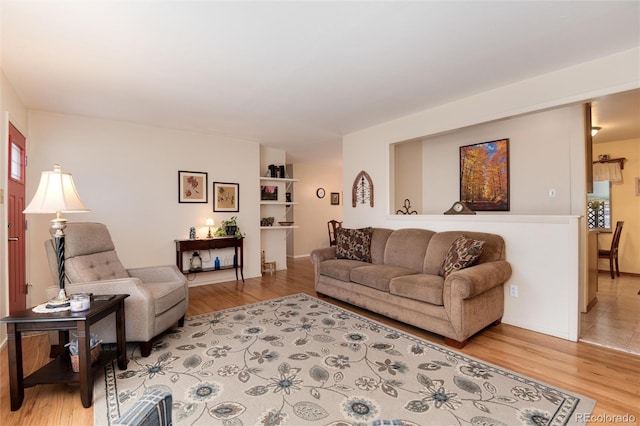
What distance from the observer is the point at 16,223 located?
314 centimetres

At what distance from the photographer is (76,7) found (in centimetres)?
190

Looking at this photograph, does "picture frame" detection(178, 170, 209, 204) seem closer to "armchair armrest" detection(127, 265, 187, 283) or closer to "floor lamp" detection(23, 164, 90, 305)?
"armchair armrest" detection(127, 265, 187, 283)

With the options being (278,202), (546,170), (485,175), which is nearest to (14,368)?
(278,202)

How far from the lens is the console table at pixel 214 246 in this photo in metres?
4.56

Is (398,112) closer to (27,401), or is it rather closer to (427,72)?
(427,72)

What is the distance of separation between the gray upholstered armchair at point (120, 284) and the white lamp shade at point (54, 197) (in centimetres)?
51

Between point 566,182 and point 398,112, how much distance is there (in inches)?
86.3

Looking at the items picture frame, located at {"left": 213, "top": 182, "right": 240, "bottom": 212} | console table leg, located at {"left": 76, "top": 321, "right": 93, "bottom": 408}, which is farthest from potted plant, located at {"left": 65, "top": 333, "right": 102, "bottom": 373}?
picture frame, located at {"left": 213, "top": 182, "right": 240, "bottom": 212}

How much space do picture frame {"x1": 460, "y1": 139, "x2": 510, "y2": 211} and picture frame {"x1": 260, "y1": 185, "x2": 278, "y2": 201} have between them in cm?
332

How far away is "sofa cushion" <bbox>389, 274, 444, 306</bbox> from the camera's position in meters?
2.78

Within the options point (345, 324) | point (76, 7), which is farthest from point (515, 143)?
point (76, 7)

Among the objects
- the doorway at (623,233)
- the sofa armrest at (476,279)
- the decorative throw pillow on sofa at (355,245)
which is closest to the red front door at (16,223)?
the decorative throw pillow on sofa at (355,245)

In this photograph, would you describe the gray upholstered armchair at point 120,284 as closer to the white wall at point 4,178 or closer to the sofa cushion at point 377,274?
the white wall at point 4,178

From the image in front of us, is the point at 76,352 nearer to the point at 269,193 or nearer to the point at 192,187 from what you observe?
the point at 192,187
